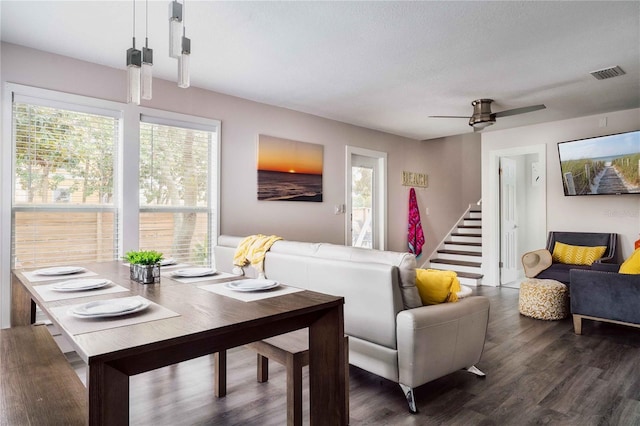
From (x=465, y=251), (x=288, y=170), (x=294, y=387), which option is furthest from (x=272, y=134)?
(x=465, y=251)

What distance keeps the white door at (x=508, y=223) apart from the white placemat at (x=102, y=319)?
5.67 m

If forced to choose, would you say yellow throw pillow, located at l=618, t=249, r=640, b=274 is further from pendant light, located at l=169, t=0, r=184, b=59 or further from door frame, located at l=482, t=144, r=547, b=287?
pendant light, located at l=169, t=0, r=184, b=59

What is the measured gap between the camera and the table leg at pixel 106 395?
0.94 m

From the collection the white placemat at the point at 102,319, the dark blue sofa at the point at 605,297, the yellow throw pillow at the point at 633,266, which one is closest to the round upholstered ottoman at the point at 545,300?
the dark blue sofa at the point at 605,297

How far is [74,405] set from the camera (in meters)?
1.30

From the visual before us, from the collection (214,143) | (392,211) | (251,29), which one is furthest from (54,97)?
(392,211)

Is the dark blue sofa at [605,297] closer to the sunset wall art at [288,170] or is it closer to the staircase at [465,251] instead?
the staircase at [465,251]

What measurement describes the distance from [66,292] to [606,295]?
3970 mm

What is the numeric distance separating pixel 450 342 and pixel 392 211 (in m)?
3.90

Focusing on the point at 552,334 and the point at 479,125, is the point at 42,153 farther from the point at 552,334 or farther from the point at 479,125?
the point at 552,334

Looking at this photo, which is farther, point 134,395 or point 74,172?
point 74,172

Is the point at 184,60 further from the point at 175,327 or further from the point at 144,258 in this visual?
the point at 175,327

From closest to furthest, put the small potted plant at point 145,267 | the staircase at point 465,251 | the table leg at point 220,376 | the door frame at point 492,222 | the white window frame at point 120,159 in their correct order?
the small potted plant at point 145,267 < the table leg at point 220,376 < the white window frame at point 120,159 < the door frame at point 492,222 < the staircase at point 465,251

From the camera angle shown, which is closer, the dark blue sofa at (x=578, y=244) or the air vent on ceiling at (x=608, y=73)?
the air vent on ceiling at (x=608, y=73)
